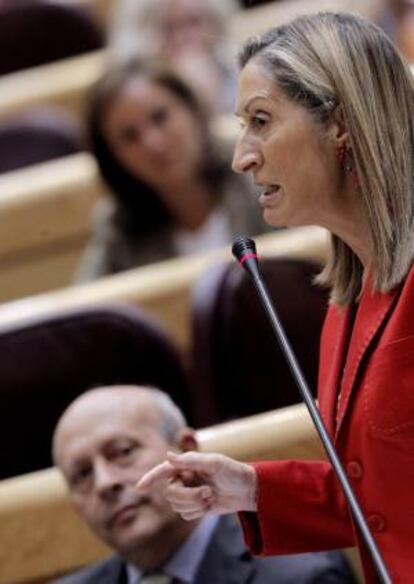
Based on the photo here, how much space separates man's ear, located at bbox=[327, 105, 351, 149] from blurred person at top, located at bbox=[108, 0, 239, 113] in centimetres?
67

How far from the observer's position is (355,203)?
47cm

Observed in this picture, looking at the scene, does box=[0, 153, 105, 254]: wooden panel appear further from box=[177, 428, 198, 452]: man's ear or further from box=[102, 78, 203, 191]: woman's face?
box=[177, 428, 198, 452]: man's ear

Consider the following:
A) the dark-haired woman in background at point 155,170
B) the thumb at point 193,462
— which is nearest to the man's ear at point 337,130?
the thumb at point 193,462

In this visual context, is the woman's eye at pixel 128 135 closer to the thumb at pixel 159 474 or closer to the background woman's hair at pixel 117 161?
the background woman's hair at pixel 117 161

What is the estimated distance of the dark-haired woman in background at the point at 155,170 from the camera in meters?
0.99

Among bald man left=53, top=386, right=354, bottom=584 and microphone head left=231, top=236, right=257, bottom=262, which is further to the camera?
bald man left=53, top=386, right=354, bottom=584

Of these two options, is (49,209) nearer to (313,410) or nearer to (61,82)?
(61,82)

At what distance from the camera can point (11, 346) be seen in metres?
0.81

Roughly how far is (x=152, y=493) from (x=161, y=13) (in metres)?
0.61

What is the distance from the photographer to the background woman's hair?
39.5 inches

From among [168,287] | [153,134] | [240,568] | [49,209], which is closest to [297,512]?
[240,568]

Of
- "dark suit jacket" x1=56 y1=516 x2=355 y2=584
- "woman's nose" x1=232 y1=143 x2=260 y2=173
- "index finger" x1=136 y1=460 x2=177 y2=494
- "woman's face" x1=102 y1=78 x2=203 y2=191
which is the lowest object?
"dark suit jacket" x1=56 y1=516 x2=355 y2=584

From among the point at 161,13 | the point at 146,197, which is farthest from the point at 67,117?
the point at 146,197

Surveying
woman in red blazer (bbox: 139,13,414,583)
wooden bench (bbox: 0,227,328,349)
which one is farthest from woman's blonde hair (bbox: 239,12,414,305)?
wooden bench (bbox: 0,227,328,349)
